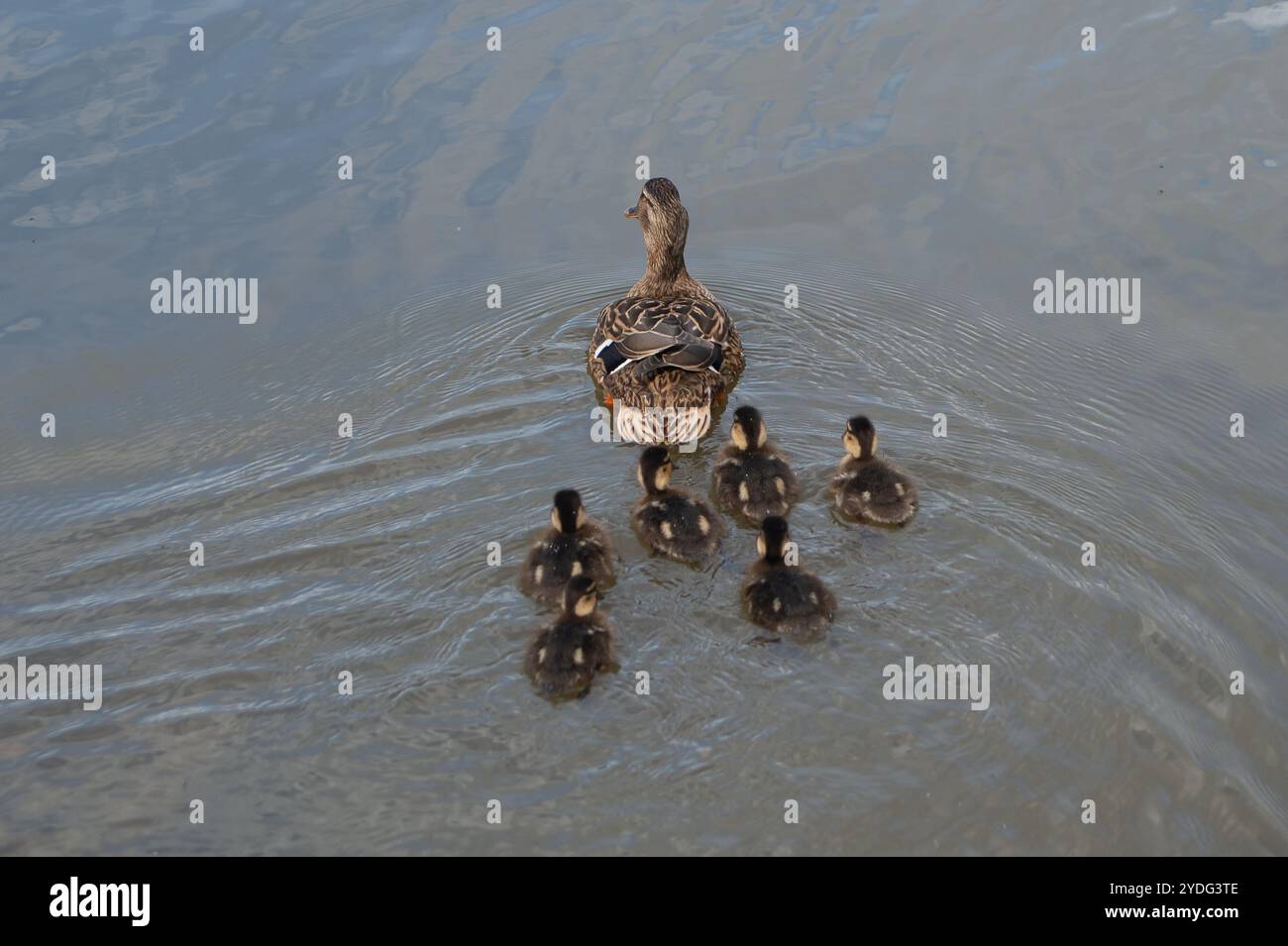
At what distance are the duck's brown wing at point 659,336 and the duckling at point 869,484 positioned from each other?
3.72 feet

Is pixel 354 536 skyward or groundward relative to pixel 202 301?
groundward

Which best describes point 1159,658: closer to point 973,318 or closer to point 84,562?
point 973,318

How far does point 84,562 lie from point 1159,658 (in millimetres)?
5275

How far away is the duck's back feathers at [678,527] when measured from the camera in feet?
21.3

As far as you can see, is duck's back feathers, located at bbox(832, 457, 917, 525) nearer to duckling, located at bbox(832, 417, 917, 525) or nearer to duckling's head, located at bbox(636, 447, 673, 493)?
duckling, located at bbox(832, 417, 917, 525)

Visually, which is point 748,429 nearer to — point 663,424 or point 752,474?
point 752,474

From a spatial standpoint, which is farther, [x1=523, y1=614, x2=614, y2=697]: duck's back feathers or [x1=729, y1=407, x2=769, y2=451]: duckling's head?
[x1=729, y1=407, x2=769, y2=451]: duckling's head

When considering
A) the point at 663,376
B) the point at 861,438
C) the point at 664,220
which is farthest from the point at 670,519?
the point at 664,220

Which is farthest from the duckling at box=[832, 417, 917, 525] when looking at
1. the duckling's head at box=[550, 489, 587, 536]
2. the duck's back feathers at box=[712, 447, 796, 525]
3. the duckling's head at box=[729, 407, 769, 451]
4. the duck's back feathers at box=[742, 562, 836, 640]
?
A: the duckling's head at box=[550, 489, 587, 536]

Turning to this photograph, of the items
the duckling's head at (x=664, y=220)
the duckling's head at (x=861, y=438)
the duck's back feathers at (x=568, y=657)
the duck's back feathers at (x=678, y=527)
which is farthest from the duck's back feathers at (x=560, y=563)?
the duckling's head at (x=664, y=220)

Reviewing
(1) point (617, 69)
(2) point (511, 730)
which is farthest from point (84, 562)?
(1) point (617, 69)

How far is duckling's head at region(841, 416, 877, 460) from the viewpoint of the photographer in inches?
269

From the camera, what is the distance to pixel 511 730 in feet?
17.4

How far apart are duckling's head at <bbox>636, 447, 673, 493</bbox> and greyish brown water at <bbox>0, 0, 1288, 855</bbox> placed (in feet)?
0.87
